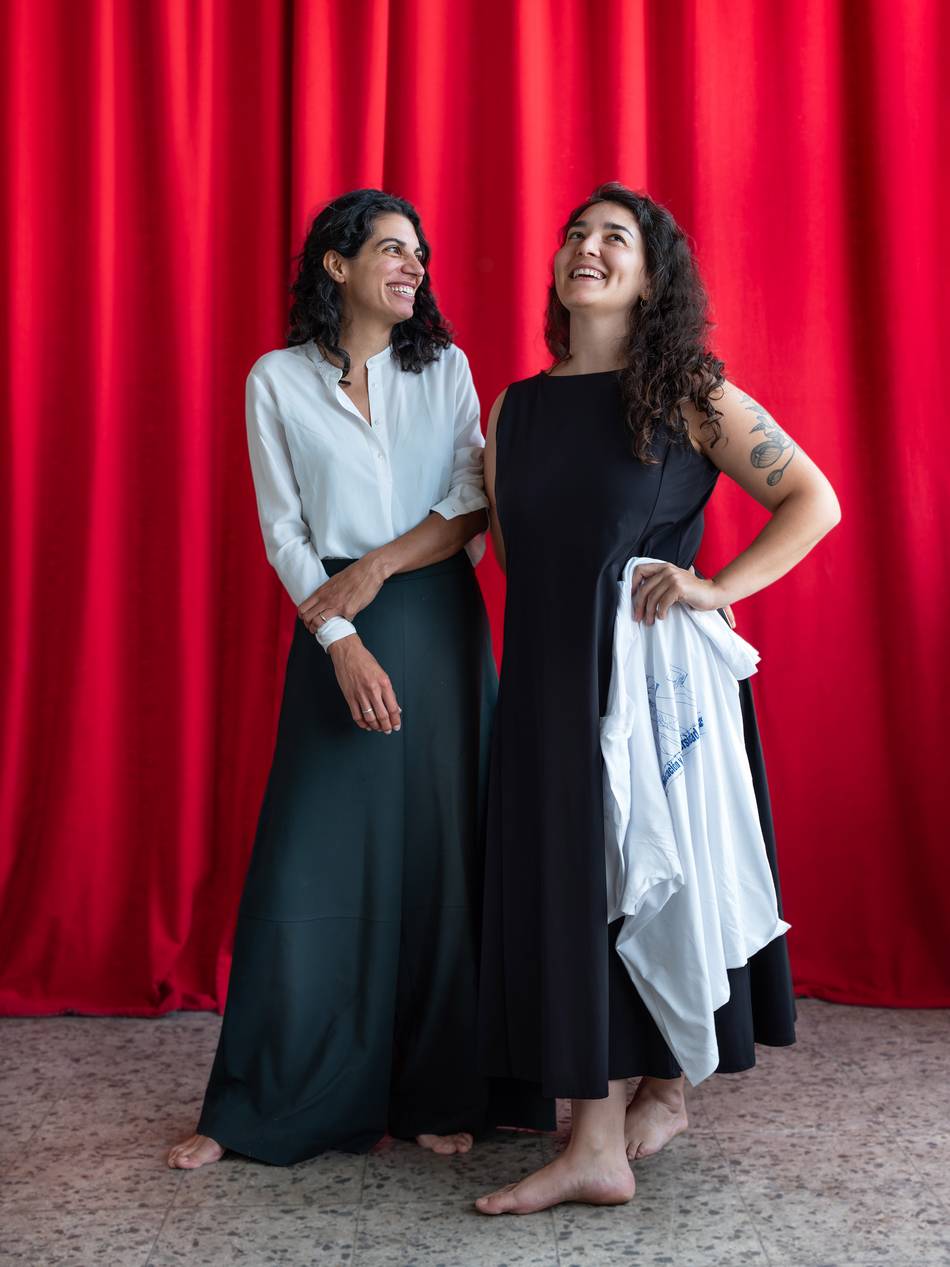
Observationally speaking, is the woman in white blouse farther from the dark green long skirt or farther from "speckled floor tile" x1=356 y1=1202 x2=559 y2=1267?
"speckled floor tile" x1=356 y1=1202 x2=559 y2=1267

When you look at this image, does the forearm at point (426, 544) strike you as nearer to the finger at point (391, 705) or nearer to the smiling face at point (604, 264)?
the finger at point (391, 705)

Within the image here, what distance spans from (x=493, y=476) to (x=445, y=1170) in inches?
44.0

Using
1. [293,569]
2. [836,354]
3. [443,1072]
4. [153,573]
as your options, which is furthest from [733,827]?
[153,573]

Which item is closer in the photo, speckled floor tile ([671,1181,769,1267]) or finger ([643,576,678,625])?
speckled floor tile ([671,1181,769,1267])

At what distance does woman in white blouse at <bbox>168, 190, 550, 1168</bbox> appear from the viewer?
210cm

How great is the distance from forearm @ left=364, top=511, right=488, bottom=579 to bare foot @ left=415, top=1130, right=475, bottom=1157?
94cm

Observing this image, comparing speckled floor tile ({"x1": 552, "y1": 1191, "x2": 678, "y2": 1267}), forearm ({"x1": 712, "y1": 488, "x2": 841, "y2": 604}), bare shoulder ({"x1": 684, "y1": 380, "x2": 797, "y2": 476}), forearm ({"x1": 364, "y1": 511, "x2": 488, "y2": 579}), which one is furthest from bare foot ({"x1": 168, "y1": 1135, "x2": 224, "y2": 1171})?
bare shoulder ({"x1": 684, "y1": 380, "x2": 797, "y2": 476})


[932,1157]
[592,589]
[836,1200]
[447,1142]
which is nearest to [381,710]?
[592,589]

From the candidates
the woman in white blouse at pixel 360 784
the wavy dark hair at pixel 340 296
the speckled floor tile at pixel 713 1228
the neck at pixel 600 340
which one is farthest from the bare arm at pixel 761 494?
the speckled floor tile at pixel 713 1228

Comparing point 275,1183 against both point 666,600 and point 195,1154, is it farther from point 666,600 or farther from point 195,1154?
point 666,600

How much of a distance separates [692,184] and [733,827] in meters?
1.59

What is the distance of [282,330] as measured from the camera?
9.64 ft

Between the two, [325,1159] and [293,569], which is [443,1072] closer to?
[325,1159]

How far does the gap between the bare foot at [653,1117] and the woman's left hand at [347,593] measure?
3.02ft
